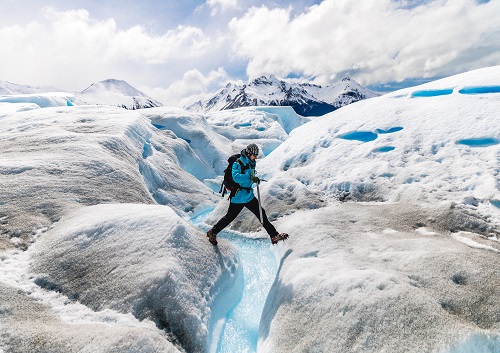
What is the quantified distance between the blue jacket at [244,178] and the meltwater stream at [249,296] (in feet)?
6.58

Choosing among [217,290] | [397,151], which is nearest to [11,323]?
[217,290]

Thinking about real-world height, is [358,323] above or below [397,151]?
below

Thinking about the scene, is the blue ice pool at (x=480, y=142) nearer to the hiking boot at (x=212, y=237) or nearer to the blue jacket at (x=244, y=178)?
the blue jacket at (x=244, y=178)

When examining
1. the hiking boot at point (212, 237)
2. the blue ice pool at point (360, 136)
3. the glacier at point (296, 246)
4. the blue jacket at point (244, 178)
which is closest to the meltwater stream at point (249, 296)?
the glacier at point (296, 246)

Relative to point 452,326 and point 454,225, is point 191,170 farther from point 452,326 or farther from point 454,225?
point 452,326

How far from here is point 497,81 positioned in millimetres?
12688

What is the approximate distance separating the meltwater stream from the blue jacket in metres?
2.00

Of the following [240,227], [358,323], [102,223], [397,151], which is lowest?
[240,227]

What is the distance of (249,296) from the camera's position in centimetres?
732

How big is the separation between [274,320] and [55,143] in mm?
11187

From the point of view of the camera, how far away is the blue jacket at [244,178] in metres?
7.15

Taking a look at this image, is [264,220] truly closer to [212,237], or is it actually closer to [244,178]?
[244,178]

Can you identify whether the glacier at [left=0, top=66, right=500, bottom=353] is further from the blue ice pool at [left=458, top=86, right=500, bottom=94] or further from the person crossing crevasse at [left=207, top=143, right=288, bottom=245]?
the person crossing crevasse at [left=207, top=143, right=288, bottom=245]

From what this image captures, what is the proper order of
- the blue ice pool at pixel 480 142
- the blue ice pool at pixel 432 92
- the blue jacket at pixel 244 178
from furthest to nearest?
the blue ice pool at pixel 432 92, the blue ice pool at pixel 480 142, the blue jacket at pixel 244 178
